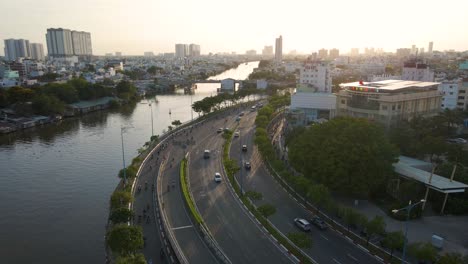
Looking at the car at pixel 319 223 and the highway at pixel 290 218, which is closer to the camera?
the highway at pixel 290 218

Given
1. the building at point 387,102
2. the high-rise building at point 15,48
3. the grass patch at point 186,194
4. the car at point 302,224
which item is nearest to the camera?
the car at point 302,224

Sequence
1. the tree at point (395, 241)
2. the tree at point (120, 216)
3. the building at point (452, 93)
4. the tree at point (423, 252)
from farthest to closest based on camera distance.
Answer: the building at point (452, 93)
the tree at point (120, 216)
the tree at point (395, 241)
the tree at point (423, 252)

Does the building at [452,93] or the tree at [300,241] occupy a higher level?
the building at [452,93]

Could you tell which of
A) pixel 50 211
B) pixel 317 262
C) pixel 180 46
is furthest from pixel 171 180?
pixel 180 46

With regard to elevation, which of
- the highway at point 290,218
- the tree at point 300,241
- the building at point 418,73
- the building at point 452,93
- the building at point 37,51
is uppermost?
the building at point 37,51

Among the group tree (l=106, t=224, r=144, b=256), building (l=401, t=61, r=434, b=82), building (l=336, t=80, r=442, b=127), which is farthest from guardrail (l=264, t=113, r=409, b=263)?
building (l=401, t=61, r=434, b=82)

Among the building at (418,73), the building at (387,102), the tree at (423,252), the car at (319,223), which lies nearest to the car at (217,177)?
the car at (319,223)

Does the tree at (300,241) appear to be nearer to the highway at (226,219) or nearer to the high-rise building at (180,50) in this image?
the highway at (226,219)

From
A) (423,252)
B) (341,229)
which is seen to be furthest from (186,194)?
(423,252)
